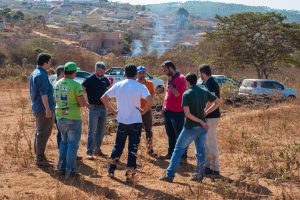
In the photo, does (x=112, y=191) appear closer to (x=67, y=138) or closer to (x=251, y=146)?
(x=67, y=138)

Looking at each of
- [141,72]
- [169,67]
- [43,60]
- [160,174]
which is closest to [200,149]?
[160,174]

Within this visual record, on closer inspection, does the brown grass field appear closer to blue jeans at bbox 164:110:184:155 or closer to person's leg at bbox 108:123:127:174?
person's leg at bbox 108:123:127:174

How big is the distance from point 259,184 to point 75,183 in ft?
8.44

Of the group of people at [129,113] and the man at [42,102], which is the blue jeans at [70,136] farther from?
the man at [42,102]

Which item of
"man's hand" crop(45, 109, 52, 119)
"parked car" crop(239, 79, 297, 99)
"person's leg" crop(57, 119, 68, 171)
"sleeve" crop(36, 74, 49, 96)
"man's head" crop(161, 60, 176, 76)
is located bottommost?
"parked car" crop(239, 79, 297, 99)

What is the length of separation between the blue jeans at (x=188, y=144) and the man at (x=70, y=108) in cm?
137

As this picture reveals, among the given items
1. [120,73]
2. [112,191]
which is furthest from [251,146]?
[120,73]

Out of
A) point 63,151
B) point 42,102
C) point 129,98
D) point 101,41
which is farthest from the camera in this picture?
point 101,41

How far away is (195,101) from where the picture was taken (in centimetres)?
614

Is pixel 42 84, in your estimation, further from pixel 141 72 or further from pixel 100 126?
pixel 141 72

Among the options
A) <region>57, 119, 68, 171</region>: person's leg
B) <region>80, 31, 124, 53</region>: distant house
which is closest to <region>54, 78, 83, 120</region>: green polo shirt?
<region>57, 119, 68, 171</region>: person's leg

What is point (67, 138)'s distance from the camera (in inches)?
253

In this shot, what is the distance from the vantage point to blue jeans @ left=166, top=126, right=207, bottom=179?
6234mm

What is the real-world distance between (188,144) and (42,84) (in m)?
2.28
